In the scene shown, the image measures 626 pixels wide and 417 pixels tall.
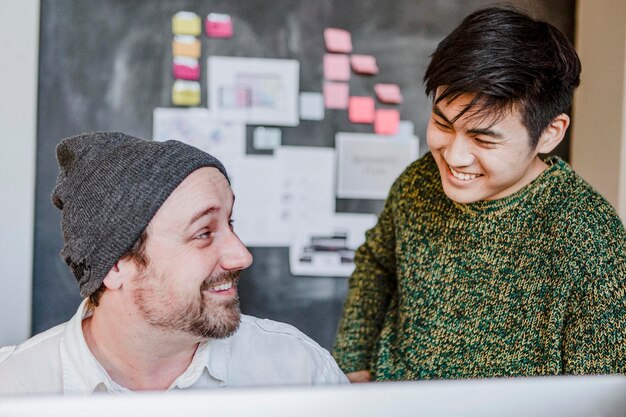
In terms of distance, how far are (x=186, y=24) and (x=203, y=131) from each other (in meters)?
0.36

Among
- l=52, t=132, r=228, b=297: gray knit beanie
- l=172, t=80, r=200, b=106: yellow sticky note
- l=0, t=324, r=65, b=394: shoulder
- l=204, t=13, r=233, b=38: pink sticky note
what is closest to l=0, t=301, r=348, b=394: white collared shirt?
l=0, t=324, r=65, b=394: shoulder

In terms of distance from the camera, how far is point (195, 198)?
1.22m

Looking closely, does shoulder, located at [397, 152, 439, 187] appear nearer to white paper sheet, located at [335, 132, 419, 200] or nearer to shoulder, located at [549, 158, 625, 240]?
shoulder, located at [549, 158, 625, 240]

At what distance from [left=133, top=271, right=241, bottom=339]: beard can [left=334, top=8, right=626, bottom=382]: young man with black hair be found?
1.40ft

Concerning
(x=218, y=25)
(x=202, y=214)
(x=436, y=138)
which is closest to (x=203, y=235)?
(x=202, y=214)

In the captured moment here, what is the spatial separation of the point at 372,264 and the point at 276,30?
1.12 m

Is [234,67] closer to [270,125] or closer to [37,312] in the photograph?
[270,125]

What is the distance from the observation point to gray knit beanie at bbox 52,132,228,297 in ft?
3.83

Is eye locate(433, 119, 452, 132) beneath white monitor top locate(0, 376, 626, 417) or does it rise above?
above

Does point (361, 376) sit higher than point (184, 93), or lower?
lower

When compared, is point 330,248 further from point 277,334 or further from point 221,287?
point 221,287

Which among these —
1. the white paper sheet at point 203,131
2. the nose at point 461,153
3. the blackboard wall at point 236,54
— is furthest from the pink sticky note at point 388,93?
the nose at point 461,153

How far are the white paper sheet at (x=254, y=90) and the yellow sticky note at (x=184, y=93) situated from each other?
5 cm

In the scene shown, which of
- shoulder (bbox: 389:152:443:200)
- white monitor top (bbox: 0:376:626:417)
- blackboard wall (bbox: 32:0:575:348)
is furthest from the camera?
blackboard wall (bbox: 32:0:575:348)
